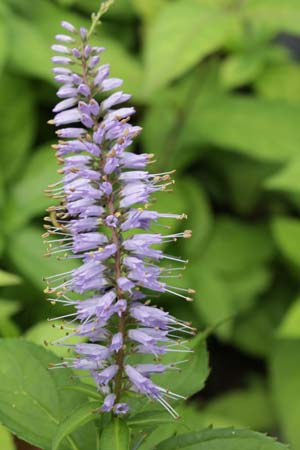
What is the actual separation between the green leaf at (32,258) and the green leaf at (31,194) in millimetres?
63

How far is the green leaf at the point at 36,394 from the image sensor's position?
1729mm

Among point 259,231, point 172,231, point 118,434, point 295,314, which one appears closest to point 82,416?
point 118,434

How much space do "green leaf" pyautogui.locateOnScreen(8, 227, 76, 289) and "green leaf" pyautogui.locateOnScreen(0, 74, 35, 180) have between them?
0.41 metres

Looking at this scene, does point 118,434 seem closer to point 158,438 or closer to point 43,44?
point 158,438

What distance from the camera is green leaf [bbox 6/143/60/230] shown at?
3410 mm

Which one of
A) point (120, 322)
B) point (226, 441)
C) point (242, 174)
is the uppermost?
point (242, 174)

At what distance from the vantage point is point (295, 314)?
3.30 metres

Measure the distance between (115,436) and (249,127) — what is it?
241 cm

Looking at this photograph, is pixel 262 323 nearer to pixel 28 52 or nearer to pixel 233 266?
pixel 233 266

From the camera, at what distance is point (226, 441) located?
1.66m

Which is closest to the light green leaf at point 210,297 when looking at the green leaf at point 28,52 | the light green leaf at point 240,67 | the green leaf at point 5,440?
the light green leaf at point 240,67

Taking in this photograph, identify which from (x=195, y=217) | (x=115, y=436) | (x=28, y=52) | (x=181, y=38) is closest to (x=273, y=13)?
(x=181, y=38)

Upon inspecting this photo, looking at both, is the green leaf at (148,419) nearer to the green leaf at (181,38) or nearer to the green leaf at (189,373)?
the green leaf at (189,373)

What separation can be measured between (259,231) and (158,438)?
2.38m
